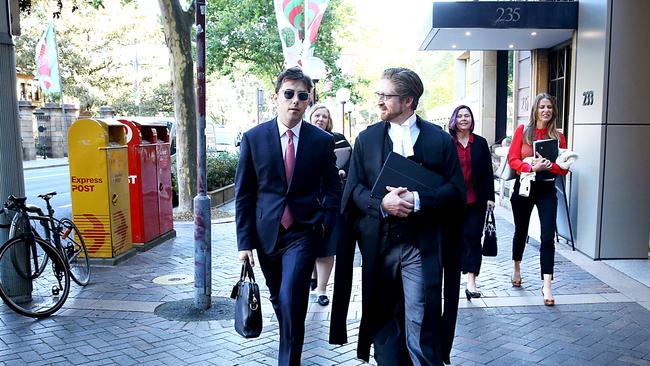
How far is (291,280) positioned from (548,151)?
3212 mm

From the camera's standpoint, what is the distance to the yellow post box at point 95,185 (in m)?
7.18

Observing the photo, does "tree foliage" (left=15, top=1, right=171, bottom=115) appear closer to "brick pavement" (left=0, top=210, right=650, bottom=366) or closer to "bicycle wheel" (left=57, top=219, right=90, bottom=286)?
"bicycle wheel" (left=57, top=219, right=90, bottom=286)

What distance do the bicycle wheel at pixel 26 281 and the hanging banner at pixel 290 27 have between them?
618cm

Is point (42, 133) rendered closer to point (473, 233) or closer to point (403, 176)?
point (473, 233)

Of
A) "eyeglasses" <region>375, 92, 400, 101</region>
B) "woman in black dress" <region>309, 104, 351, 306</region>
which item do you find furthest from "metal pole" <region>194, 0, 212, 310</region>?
"eyeglasses" <region>375, 92, 400, 101</region>

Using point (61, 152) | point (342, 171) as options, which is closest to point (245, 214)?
point (342, 171)

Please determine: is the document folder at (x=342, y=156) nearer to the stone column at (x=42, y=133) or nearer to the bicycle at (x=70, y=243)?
the bicycle at (x=70, y=243)

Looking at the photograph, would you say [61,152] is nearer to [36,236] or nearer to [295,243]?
[36,236]

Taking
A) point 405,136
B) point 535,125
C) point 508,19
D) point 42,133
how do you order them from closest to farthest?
point 405,136 → point 535,125 → point 508,19 → point 42,133

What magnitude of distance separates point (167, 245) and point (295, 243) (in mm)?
5542

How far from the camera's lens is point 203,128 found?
18.5 ft

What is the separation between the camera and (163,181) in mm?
9062

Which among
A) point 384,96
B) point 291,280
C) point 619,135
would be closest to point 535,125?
point 619,135

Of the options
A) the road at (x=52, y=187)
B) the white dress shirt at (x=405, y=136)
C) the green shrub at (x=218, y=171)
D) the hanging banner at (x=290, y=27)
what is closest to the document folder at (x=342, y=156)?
the white dress shirt at (x=405, y=136)
